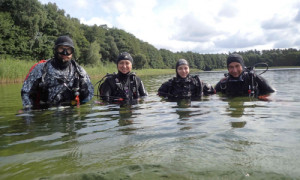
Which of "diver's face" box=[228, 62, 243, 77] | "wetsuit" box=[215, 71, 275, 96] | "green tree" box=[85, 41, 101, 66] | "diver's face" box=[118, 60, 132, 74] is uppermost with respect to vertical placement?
"green tree" box=[85, 41, 101, 66]

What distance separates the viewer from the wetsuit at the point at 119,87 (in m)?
7.47

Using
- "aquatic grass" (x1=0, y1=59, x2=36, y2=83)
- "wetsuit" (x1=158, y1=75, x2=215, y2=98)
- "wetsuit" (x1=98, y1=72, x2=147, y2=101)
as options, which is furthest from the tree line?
"wetsuit" (x1=158, y1=75, x2=215, y2=98)

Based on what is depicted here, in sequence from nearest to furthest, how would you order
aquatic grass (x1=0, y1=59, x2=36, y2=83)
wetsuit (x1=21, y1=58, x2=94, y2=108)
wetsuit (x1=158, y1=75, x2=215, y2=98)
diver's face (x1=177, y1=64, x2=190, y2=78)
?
wetsuit (x1=21, y1=58, x2=94, y2=108) → diver's face (x1=177, y1=64, x2=190, y2=78) → wetsuit (x1=158, y1=75, x2=215, y2=98) → aquatic grass (x1=0, y1=59, x2=36, y2=83)

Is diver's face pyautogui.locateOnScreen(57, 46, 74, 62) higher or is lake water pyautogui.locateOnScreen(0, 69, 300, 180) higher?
diver's face pyautogui.locateOnScreen(57, 46, 74, 62)

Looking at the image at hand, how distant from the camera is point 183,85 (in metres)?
8.28

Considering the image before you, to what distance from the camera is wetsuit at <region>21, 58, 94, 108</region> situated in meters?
6.32

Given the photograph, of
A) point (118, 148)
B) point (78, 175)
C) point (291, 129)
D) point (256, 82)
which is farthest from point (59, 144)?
point (256, 82)

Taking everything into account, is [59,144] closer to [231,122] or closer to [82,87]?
[231,122]

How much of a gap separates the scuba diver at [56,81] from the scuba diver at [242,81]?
512 cm

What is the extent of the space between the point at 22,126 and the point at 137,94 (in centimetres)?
408

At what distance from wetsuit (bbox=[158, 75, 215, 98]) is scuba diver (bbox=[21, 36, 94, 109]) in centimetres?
310

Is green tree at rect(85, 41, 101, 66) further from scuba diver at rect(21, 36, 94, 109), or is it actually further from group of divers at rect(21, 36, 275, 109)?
scuba diver at rect(21, 36, 94, 109)

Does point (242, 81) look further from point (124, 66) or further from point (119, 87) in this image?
point (119, 87)

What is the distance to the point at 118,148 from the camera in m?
2.75
